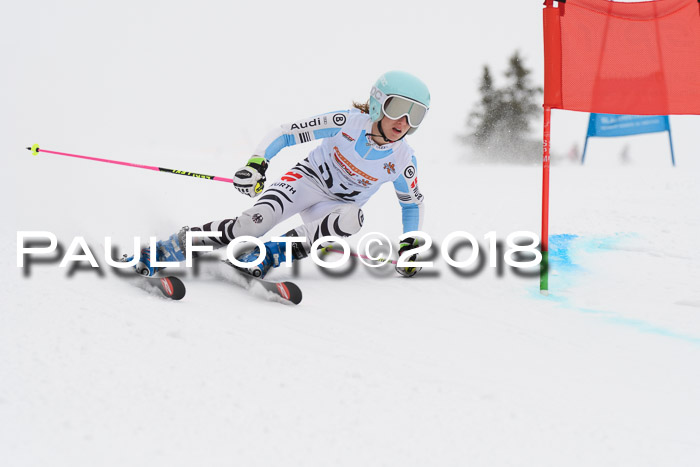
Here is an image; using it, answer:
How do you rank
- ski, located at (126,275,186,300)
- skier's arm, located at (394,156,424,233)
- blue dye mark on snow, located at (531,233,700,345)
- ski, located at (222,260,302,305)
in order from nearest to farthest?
ski, located at (126,275,186,300), ski, located at (222,260,302,305), blue dye mark on snow, located at (531,233,700,345), skier's arm, located at (394,156,424,233)

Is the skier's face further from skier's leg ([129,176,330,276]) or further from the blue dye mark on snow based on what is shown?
the blue dye mark on snow

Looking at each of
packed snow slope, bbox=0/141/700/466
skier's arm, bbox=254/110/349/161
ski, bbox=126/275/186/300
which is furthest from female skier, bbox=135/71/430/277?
ski, bbox=126/275/186/300

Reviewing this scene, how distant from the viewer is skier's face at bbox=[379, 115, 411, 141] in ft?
12.0

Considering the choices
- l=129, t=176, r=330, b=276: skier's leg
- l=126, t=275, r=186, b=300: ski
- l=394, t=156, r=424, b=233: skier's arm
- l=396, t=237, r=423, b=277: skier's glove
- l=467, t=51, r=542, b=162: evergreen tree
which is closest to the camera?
l=126, t=275, r=186, b=300: ski

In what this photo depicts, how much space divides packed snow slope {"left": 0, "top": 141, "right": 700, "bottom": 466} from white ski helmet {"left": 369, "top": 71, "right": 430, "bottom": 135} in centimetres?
116

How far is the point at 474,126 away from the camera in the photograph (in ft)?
57.4

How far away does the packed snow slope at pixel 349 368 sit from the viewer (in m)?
1.60

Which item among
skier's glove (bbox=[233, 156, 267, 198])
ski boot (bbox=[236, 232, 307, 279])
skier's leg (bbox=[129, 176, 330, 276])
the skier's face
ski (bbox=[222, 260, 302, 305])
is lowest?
ski (bbox=[222, 260, 302, 305])

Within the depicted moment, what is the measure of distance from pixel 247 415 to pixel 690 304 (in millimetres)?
3490

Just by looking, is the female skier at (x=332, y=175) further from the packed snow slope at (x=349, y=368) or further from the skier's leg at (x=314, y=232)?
the packed snow slope at (x=349, y=368)

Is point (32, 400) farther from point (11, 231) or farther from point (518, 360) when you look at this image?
point (11, 231)

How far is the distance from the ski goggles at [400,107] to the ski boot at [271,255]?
1.06 m

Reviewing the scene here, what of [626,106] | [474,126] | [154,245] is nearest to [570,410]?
[154,245]

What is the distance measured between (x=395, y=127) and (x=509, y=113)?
48.0 feet
